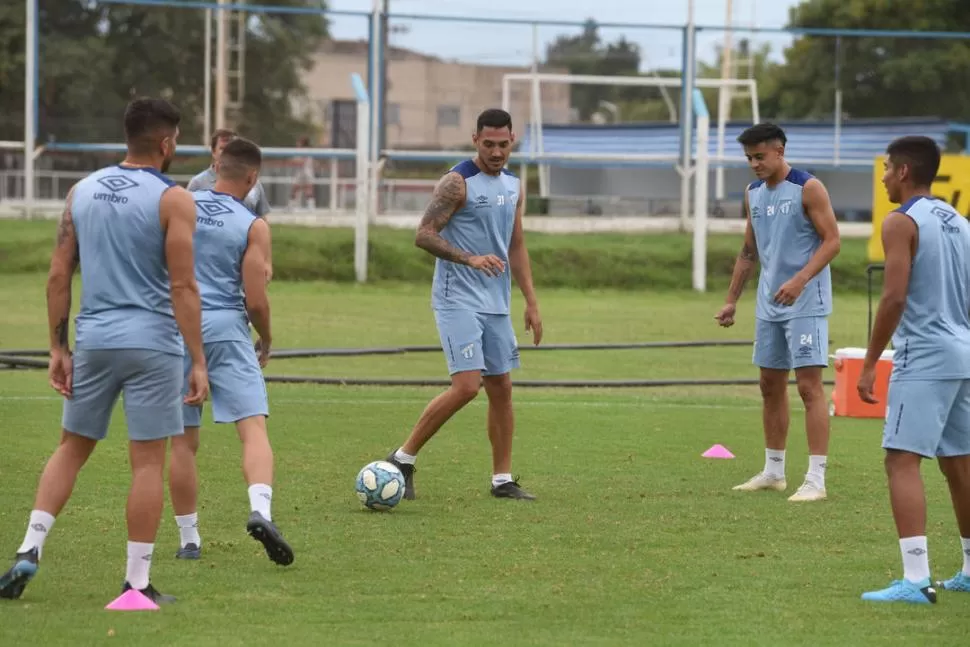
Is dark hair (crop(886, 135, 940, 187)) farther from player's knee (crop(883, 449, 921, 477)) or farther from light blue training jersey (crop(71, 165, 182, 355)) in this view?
light blue training jersey (crop(71, 165, 182, 355))

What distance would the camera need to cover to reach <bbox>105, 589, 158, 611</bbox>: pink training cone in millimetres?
6773

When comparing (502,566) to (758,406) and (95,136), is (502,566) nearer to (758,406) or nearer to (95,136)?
(758,406)

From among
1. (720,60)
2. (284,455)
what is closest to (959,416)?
(284,455)

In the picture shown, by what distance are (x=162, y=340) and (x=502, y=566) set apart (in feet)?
6.61

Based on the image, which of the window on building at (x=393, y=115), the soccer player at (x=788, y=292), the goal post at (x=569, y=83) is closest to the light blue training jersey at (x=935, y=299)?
the soccer player at (x=788, y=292)

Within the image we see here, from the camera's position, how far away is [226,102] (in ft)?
102

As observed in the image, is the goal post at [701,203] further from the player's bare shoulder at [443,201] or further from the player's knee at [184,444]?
the player's knee at [184,444]

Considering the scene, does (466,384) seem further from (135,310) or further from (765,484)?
(135,310)

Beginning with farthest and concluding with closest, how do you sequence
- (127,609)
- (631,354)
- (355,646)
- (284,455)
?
(631,354), (284,455), (127,609), (355,646)

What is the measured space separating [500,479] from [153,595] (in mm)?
3526

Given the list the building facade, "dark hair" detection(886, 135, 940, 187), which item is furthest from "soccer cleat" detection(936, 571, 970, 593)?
the building facade

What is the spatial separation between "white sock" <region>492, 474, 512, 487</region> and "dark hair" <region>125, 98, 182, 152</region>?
394 centimetres

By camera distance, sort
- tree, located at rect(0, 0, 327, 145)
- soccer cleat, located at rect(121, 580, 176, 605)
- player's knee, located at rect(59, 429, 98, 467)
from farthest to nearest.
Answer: tree, located at rect(0, 0, 327, 145)
player's knee, located at rect(59, 429, 98, 467)
soccer cleat, located at rect(121, 580, 176, 605)

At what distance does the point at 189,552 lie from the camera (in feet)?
26.3
